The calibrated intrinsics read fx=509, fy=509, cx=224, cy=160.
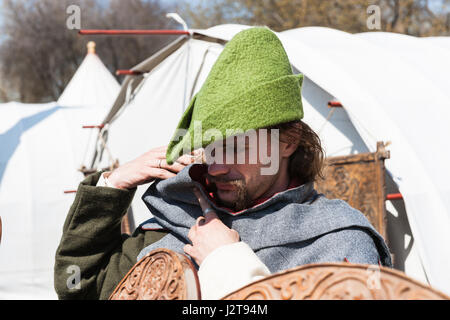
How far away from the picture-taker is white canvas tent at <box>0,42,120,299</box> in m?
5.79

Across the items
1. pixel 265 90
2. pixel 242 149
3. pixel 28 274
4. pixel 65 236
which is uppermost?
pixel 265 90

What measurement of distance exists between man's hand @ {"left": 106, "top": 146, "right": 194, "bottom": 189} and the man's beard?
11 cm

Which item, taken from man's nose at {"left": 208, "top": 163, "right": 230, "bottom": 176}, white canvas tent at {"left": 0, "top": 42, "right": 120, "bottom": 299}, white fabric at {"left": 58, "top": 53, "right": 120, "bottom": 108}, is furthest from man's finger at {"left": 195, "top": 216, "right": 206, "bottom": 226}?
white fabric at {"left": 58, "top": 53, "right": 120, "bottom": 108}

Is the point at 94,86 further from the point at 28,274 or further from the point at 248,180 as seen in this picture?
the point at 248,180

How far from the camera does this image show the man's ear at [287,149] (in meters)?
1.57

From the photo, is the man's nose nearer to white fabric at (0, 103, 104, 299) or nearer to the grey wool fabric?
the grey wool fabric

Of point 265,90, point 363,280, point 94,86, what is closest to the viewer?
point 363,280

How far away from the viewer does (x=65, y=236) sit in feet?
5.22

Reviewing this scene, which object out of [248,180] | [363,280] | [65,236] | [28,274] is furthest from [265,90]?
[28,274]

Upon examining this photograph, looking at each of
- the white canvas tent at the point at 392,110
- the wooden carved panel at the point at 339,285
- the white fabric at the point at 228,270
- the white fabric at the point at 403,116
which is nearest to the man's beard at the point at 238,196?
the white fabric at the point at 228,270

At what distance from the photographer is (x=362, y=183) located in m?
3.00

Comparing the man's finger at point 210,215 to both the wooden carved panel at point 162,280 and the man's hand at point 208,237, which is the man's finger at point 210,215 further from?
the wooden carved panel at point 162,280

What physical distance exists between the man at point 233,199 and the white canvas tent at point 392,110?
0.90 meters
